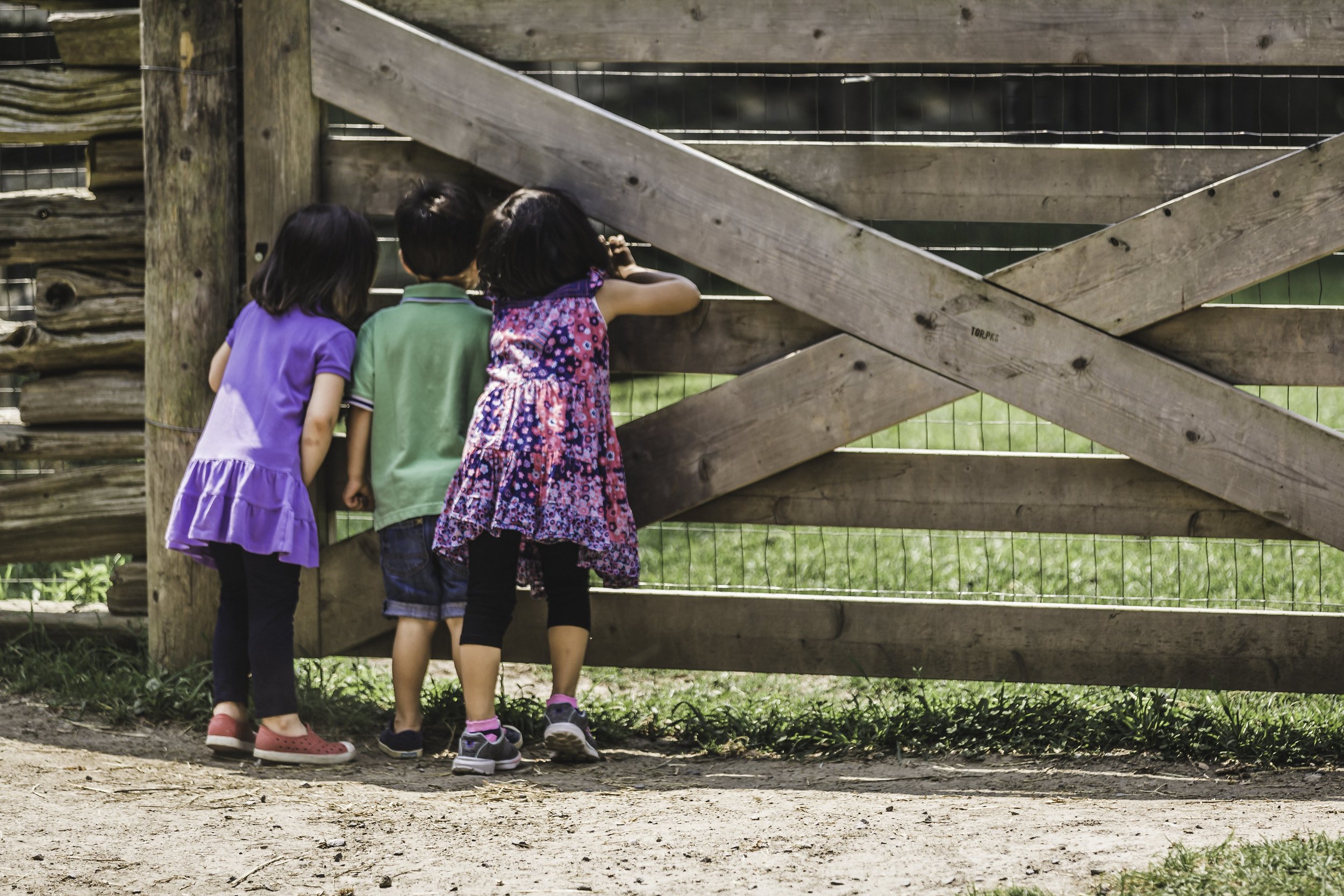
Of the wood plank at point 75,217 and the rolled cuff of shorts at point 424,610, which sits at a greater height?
the wood plank at point 75,217

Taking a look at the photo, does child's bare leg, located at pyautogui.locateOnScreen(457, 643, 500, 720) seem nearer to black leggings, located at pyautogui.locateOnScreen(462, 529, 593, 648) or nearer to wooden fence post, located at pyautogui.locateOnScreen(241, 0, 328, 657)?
black leggings, located at pyautogui.locateOnScreen(462, 529, 593, 648)

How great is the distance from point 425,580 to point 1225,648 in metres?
2.52

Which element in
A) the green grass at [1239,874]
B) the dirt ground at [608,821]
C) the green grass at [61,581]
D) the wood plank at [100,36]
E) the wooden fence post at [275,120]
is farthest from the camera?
the green grass at [61,581]

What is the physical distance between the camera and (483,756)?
13.4 feet

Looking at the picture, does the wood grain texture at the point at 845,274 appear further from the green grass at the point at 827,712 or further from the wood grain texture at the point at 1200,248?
the green grass at the point at 827,712

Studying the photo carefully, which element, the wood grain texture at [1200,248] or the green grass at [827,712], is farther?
the green grass at [827,712]

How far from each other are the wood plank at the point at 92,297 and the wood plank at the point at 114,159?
0.32 m

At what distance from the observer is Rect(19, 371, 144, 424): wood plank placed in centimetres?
509

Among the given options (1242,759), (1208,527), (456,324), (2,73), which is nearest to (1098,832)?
(1242,759)

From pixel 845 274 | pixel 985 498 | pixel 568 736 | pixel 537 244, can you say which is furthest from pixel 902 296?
pixel 568 736

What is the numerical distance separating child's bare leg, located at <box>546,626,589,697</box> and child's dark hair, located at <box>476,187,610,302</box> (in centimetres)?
103

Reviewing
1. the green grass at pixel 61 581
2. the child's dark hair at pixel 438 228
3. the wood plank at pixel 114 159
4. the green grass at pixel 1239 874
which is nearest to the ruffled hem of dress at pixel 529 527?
the child's dark hair at pixel 438 228

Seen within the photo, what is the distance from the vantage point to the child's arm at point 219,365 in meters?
4.43

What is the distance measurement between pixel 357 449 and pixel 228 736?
38.2 inches
